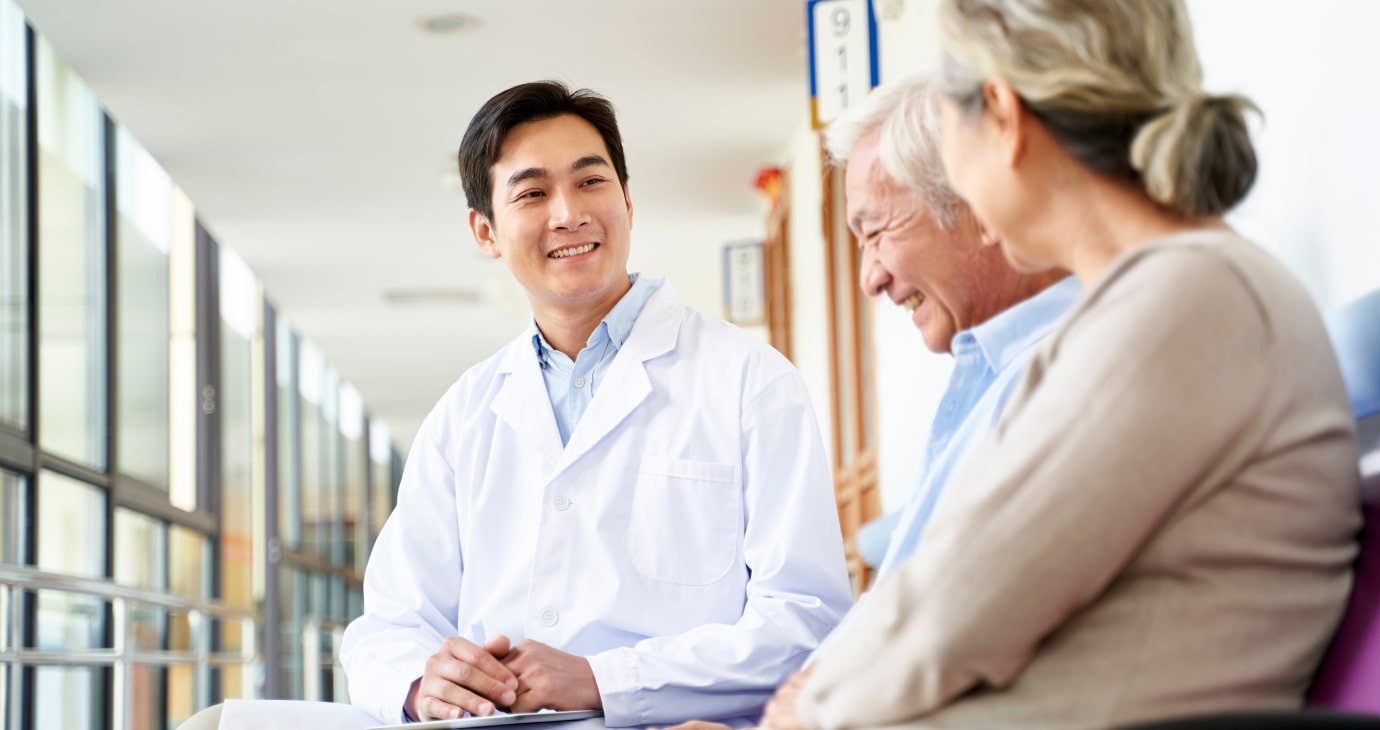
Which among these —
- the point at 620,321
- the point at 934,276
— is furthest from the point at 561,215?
the point at 934,276

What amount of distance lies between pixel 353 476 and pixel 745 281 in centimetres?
970

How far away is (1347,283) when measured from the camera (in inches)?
64.2

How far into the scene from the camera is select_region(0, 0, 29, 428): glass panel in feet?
16.3

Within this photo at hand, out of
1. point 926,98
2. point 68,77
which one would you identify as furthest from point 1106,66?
point 68,77

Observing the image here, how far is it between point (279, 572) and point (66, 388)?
5.87 m

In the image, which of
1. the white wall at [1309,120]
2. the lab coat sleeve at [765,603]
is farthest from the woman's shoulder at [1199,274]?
the lab coat sleeve at [765,603]

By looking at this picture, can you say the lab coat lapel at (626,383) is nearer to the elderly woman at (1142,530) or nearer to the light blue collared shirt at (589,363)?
the light blue collared shirt at (589,363)

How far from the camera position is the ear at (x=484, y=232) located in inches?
93.4

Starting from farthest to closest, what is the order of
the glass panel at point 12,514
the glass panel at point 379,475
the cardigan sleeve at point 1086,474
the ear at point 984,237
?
the glass panel at point 379,475 < the glass panel at point 12,514 < the ear at point 984,237 < the cardigan sleeve at point 1086,474

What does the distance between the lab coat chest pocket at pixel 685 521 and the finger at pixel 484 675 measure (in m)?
→ 0.27

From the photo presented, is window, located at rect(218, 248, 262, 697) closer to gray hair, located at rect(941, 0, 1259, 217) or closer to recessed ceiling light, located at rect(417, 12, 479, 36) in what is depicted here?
recessed ceiling light, located at rect(417, 12, 479, 36)

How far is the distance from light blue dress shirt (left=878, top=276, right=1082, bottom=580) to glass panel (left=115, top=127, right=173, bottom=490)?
18.5 ft

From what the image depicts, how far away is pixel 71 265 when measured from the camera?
6.03 m

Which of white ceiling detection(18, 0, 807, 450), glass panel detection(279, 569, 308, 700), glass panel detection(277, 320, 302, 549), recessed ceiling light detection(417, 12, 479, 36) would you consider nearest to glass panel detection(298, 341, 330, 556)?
glass panel detection(277, 320, 302, 549)
